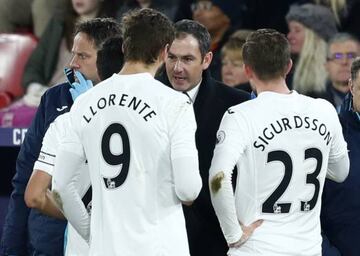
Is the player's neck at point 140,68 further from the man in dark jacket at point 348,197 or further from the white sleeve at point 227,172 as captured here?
the man in dark jacket at point 348,197

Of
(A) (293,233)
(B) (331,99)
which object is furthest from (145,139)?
(B) (331,99)

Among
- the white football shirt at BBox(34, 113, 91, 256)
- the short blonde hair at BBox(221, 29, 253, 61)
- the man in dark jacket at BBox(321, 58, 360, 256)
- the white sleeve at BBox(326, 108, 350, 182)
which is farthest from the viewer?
the short blonde hair at BBox(221, 29, 253, 61)

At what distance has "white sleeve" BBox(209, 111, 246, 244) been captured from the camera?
5008mm

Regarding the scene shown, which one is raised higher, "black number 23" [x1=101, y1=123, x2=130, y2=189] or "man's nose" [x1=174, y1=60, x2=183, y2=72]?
"man's nose" [x1=174, y1=60, x2=183, y2=72]

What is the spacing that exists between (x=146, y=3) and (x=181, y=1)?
25cm

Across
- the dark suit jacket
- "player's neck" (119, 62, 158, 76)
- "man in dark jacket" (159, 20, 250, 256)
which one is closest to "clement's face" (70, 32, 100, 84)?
"man in dark jacket" (159, 20, 250, 256)

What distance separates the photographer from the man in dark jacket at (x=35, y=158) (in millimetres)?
5613

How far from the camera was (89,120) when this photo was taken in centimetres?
477

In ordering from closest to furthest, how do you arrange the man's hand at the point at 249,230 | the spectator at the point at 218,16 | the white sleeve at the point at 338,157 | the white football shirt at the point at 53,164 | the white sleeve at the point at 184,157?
the white sleeve at the point at 184,157
the white football shirt at the point at 53,164
the man's hand at the point at 249,230
the white sleeve at the point at 338,157
the spectator at the point at 218,16

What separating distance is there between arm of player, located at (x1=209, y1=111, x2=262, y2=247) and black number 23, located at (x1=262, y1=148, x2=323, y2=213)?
88mm

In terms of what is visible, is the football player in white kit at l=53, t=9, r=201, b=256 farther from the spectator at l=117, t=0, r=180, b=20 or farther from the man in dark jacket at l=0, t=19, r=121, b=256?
the spectator at l=117, t=0, r=180, b=20

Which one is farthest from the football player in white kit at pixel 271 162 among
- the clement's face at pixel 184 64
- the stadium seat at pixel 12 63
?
the stadium seat at pixel 12 63

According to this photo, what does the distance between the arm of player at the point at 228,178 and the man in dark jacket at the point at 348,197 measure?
0.92 meters

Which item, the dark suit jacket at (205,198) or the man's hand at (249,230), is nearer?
the man's hand at (249,230)
